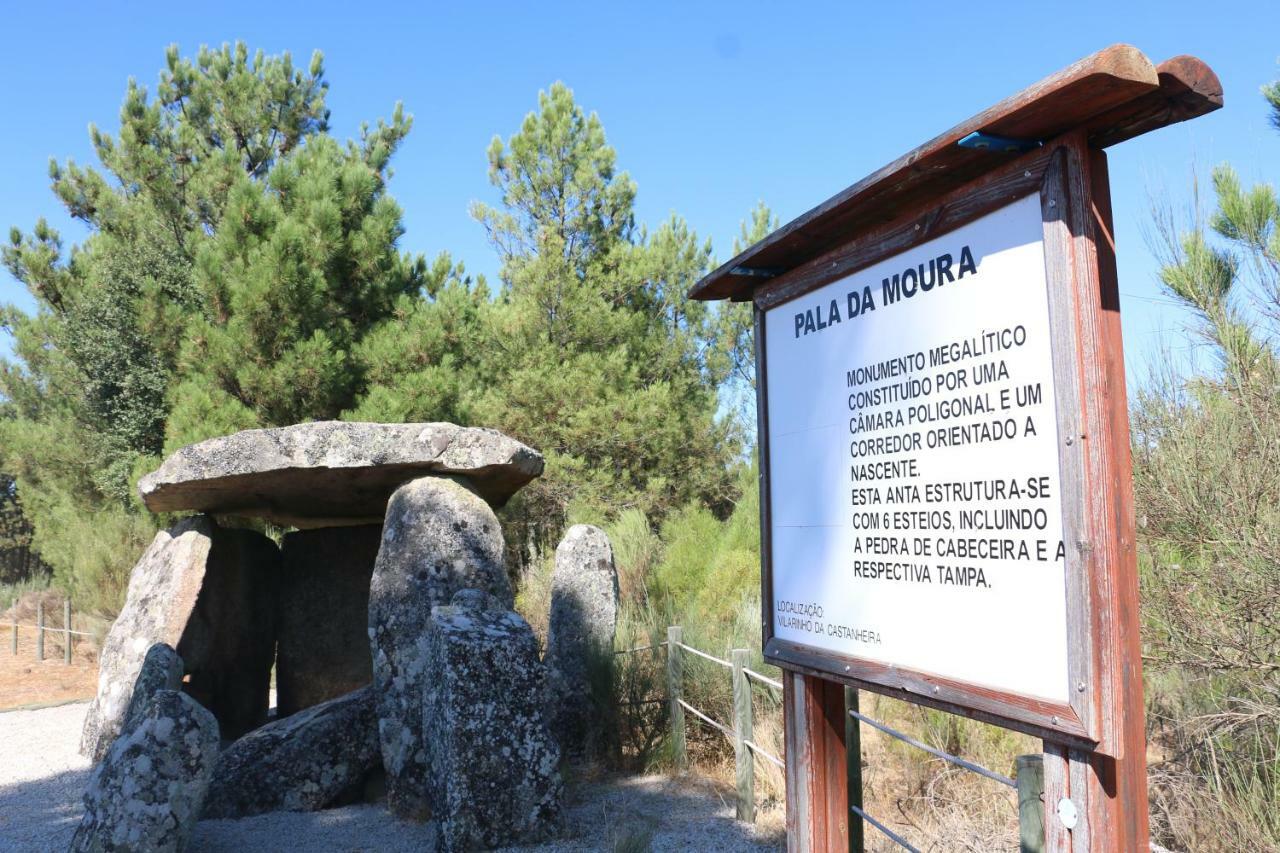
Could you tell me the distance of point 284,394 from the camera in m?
10.3

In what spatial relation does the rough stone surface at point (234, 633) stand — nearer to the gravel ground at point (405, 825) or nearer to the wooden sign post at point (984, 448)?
the gravel ground at point (405, 825)

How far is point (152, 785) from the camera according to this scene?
4059 millimetres

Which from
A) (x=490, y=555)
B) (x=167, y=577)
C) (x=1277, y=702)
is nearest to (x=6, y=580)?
(x=167, y=577)

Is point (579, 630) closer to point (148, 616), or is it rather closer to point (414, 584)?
point (414, 584)

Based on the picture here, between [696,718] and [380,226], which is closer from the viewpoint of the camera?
[696,718]

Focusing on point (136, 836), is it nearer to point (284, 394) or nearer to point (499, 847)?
point (499, 847)

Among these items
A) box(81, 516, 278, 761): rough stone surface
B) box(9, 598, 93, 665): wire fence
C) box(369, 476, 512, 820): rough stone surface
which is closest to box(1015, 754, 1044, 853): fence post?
box(369, 476, 512, 820): rough stone surface

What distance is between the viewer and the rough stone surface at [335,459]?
607cm

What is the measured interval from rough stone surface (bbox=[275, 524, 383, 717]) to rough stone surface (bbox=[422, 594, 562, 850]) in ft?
14.1

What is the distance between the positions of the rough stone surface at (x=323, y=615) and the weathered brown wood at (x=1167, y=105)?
25.0ft

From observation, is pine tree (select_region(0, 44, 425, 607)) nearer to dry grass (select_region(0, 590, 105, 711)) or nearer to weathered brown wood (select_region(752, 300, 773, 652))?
dry grass (select_region(0, 590, 105, 711))

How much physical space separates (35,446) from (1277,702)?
14346 mm

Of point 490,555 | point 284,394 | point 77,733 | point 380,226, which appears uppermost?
point 380,226

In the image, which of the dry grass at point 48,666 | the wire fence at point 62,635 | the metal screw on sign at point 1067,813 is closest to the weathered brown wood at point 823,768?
the metal screw on sign at point 1067,813
